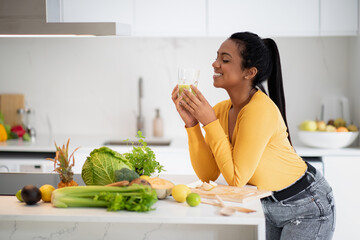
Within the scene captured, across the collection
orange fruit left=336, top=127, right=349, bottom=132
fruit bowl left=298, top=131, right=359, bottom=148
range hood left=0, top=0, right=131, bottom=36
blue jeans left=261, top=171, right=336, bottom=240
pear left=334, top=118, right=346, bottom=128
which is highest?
range hood left=0, top=0, right=131, bottom=36

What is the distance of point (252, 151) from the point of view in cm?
192

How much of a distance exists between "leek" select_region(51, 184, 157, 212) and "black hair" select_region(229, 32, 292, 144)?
734 mm

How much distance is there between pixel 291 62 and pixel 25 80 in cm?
226

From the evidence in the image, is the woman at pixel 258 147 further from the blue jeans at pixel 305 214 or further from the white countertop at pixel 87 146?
the white countertop at pixel 87 146

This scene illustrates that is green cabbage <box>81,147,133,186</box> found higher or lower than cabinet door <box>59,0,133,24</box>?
lower

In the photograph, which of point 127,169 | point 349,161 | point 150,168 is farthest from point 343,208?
point 127,169

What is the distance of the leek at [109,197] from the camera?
63.2 inches

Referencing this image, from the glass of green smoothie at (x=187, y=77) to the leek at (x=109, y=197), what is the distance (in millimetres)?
471

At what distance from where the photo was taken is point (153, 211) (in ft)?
5.34

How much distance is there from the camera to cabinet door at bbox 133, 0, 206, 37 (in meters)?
3.78

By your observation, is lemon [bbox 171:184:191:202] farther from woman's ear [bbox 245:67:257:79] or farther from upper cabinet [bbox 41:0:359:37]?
upper cabinet [bbox 41:0:359:37]

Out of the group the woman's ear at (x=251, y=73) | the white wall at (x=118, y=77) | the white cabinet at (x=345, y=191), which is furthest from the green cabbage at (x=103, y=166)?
the white wall at (x=118, y=77)

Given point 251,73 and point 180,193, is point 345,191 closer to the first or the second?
point 251,73

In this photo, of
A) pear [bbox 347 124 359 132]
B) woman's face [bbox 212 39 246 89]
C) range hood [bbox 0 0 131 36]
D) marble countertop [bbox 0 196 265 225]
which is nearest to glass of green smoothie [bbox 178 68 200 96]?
woman's face [bbox 212 39 246 89]
